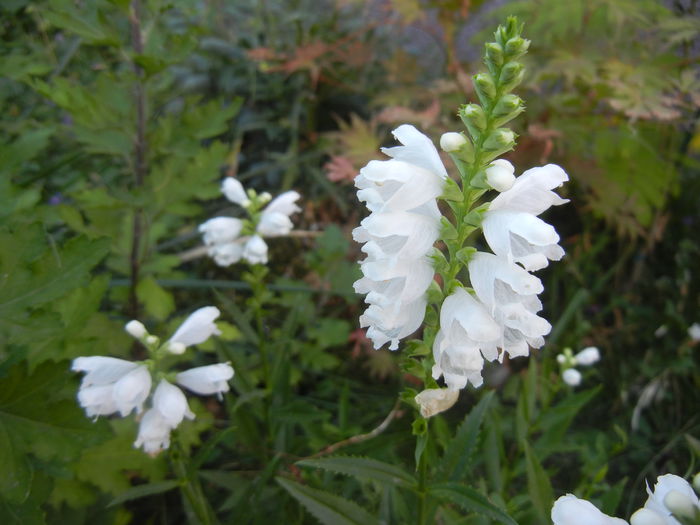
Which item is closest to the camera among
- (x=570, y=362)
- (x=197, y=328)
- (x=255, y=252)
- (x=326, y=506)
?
(x=326, y=506)

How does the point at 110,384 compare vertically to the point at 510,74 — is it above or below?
below

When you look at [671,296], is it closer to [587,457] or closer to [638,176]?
[638,176]

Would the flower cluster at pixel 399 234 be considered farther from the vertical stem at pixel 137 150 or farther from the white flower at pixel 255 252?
the vertical stem at pixel 137 150

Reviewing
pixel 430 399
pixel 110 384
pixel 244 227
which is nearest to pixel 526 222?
pixel 430 399

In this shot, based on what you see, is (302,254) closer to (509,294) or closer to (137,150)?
(137,150)

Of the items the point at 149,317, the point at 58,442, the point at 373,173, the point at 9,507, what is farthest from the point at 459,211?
the point at 149,317
